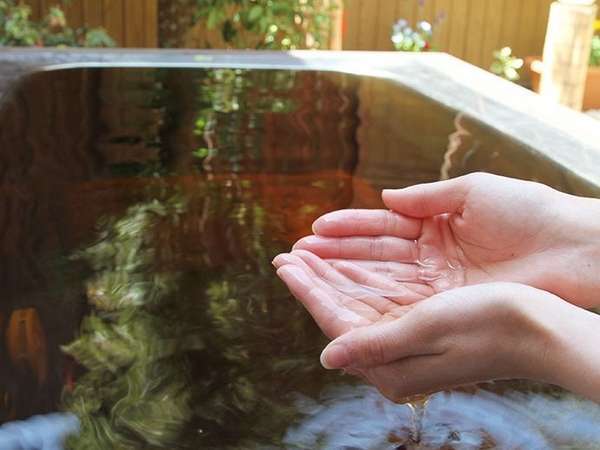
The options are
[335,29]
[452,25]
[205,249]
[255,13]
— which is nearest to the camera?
[205,249]

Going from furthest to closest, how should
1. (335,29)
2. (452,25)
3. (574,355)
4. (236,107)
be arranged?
(452,25), (335,29), (236,107), (574,355)

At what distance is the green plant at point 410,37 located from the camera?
570cm

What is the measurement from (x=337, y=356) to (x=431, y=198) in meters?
0.46

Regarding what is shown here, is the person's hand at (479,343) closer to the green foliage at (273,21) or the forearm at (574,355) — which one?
the forearm at (574,355)

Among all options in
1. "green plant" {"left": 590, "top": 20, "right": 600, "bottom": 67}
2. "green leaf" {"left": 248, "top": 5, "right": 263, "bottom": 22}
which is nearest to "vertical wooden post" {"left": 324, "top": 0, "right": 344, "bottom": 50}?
"green leaf" {"left": 248, "top": 5, "right": 263, "bottom": 22}

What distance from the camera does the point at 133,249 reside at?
66.3 inches

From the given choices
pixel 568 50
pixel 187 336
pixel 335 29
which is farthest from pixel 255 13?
pixel 187 336

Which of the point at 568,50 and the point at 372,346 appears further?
the point at 568,50

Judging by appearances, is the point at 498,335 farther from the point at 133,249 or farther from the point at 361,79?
the point at 361,79

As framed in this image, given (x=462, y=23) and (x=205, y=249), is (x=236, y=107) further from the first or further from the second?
(x=462, y=23)

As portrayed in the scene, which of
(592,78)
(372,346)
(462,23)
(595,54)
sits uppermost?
(372,346)

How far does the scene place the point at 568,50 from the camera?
15.2ft

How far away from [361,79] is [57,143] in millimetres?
1004

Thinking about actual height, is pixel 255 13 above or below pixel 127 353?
above
